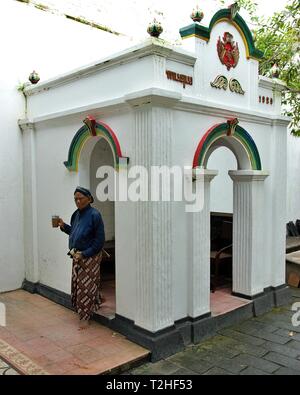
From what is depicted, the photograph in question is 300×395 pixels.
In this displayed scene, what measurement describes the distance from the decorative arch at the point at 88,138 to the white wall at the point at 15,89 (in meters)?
0.95

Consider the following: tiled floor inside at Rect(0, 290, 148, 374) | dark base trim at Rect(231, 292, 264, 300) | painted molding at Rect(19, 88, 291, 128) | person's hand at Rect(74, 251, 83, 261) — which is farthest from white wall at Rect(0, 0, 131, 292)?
dark base trim at Rect(231, 292, 264, 300)

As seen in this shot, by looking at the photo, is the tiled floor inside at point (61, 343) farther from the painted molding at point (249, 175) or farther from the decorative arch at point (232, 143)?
the painted molding at point (249, 175)

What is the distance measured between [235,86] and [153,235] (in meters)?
2.72

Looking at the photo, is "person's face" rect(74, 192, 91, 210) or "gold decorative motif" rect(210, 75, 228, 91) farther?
"gold decorative motif" rect(210, 75, 228, 91)

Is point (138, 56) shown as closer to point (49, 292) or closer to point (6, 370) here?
point (6, 370)

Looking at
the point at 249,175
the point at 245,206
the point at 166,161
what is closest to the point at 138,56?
the point at 166,161

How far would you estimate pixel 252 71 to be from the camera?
235 inches

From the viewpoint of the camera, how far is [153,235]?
4516mm

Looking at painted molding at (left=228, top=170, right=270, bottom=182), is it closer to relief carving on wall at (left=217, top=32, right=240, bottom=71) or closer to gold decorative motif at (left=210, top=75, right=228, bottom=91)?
gold decorative motif at (left=210, top=75, right=228, bottom=91)

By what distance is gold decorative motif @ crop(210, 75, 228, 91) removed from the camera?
5328 mm

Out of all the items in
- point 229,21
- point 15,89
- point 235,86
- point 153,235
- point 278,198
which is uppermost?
point 229,21

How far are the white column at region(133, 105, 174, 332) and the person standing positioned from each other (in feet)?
2.20
